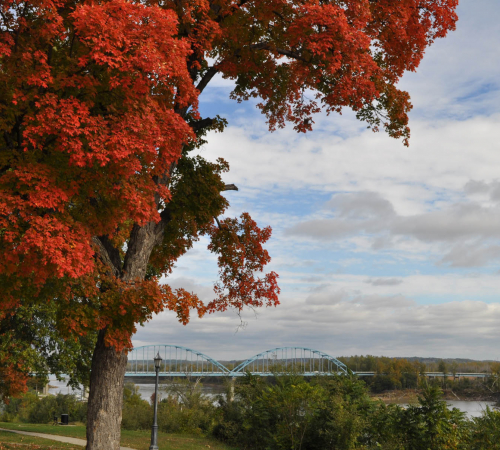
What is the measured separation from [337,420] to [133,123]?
8345 mm

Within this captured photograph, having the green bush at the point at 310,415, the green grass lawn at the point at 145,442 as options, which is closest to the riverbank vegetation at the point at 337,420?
the green bush at the point at 310,415

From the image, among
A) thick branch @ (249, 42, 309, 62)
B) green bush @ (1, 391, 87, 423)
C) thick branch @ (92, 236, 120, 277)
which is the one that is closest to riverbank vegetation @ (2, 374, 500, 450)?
thick branch @ (92, 236, 120, 277)

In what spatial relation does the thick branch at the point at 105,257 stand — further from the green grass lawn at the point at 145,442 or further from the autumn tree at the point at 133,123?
the green grass lawn at the point at 145,442

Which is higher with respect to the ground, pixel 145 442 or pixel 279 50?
pixel 279 50

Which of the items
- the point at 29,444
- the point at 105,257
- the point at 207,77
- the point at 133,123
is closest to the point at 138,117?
the point at 133,123

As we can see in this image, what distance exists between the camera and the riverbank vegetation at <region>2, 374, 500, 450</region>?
10.4 metres

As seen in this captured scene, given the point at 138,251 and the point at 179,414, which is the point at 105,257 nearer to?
the point at 138,251

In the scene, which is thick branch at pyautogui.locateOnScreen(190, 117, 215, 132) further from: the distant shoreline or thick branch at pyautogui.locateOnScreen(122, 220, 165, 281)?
the distant shoreline

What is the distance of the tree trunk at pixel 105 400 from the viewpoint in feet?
31.6

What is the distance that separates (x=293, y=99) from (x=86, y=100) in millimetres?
6972

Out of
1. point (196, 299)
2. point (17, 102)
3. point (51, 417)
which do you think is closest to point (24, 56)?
point (17, 102)

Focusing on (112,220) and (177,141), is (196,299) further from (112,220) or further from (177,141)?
(177,141)

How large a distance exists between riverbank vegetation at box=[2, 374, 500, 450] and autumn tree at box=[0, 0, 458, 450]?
2828 millimetres

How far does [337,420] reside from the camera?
11.9 metres
